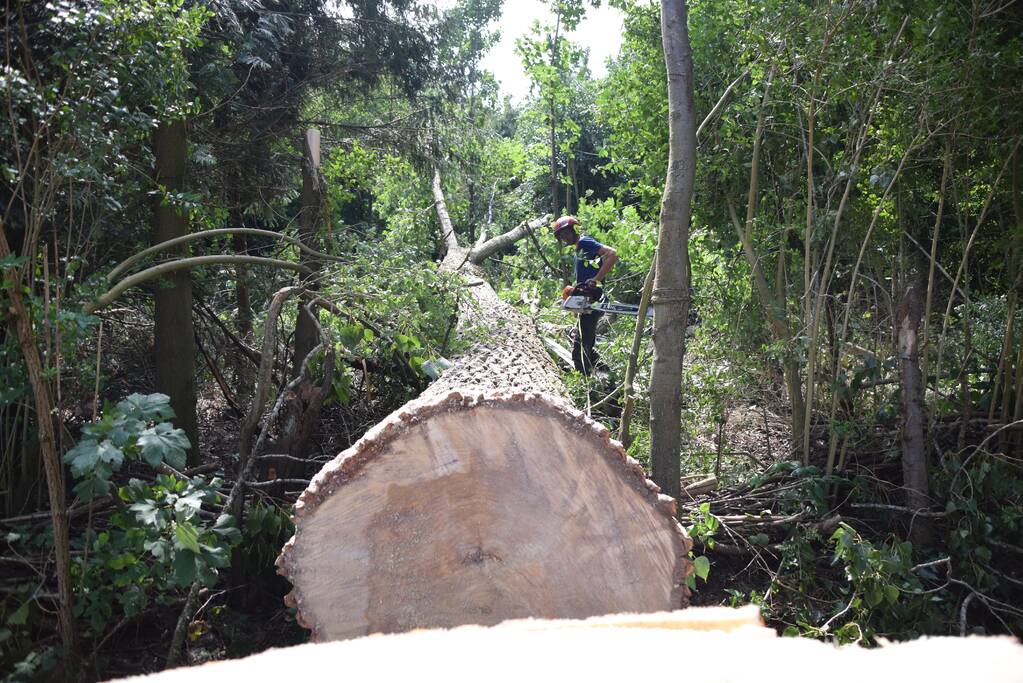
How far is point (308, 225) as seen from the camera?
6027 millimetres

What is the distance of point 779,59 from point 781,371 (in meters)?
1.81

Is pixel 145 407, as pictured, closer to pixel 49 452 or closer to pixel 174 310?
pixel 49 452

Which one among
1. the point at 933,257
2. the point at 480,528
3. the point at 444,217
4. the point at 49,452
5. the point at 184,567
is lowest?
the point at 184,567

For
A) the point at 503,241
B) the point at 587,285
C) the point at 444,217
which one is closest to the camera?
the point at 587,285

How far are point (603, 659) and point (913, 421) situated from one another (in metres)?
3.13

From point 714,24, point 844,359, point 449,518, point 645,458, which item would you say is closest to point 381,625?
point 449,518

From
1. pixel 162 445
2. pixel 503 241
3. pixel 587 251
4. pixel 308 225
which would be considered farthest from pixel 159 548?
pixel 503 241

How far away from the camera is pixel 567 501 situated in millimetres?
2480

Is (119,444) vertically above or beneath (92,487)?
above

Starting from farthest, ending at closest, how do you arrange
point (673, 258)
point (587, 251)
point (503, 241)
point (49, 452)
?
point (503, 241), point (587, 251), point (673, 258), point (49, 452)

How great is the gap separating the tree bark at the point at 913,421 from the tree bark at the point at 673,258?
1.12m

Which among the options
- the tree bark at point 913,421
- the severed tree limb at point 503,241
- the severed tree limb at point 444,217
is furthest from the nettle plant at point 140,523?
the severed tree limb at point 444,217

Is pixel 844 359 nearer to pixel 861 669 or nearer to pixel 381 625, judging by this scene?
pixel 381 625

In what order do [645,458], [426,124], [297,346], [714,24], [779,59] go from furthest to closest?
1. [426,124]
2. [297,346]
3. [714,24]
4. [645,458]
5. [779,59]
